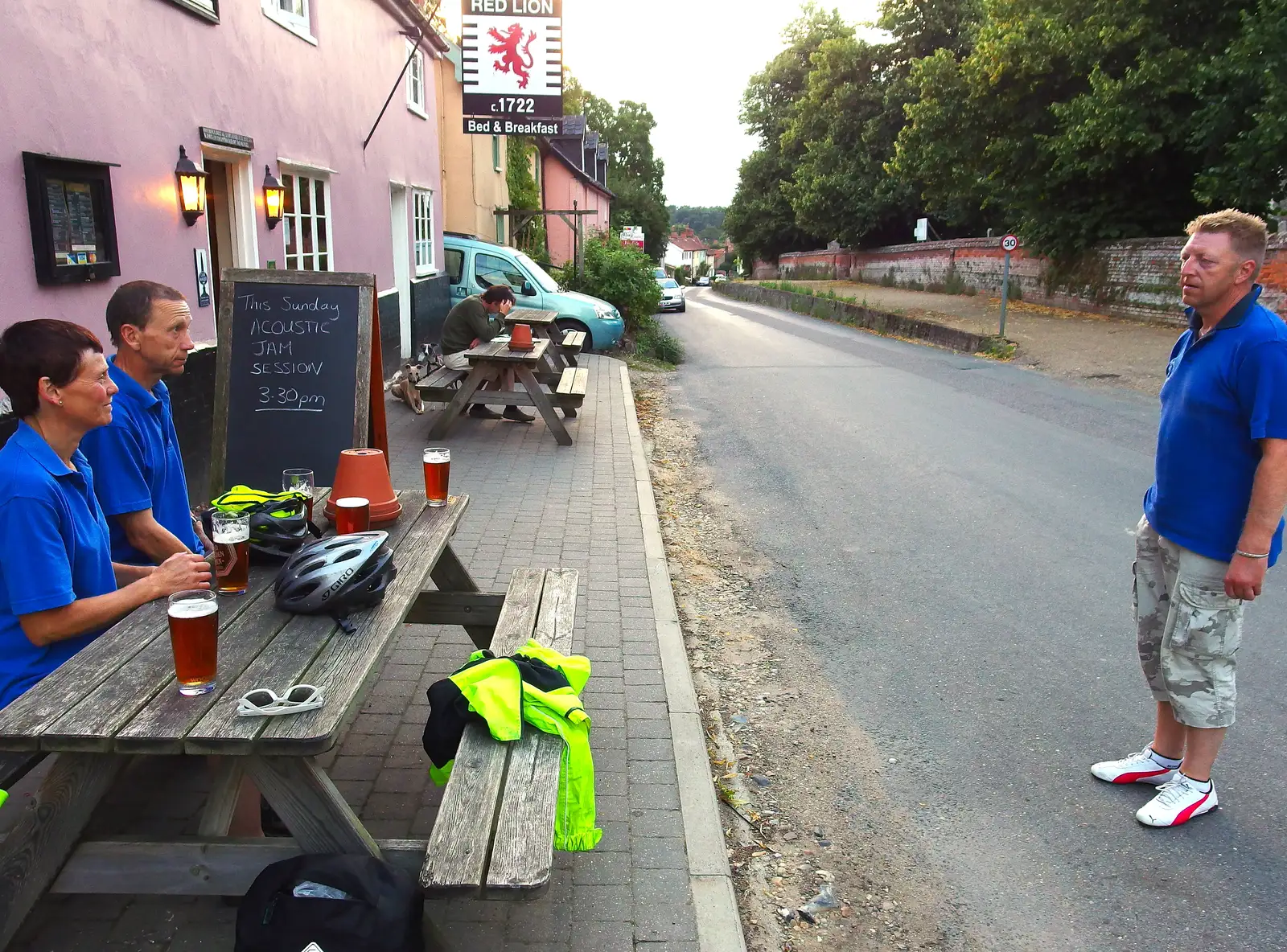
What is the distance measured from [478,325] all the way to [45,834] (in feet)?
29.7

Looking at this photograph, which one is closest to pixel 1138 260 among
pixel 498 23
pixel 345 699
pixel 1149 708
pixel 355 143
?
pixel 498 23

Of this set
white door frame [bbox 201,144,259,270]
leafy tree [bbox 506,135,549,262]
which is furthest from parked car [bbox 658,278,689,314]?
white door frame [bbox 201,144,259,270]

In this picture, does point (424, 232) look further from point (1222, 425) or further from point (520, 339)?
point (1222, 425)

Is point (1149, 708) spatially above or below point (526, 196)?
below

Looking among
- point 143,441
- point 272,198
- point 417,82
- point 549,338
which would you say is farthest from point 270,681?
point 417,82

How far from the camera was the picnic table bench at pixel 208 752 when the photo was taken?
2.12 metres

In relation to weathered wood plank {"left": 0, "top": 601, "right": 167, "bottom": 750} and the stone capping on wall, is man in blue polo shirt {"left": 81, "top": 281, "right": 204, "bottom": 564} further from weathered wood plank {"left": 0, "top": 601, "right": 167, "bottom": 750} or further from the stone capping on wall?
the stone capping on wall

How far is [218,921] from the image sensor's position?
2723 millimetres

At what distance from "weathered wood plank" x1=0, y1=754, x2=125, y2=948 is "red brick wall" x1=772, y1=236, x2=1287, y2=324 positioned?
1835cm

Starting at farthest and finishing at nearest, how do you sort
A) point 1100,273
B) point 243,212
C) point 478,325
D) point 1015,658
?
1. point 1100,273
2. point 478,325
3. point 243,212
4. point 1015,658

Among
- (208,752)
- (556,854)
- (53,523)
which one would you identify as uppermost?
(53,523)

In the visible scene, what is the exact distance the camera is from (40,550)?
2.43m

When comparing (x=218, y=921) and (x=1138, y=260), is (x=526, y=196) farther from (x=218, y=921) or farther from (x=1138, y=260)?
(x=218, y=921)

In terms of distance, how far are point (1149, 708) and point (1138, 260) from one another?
18776 millimetres
